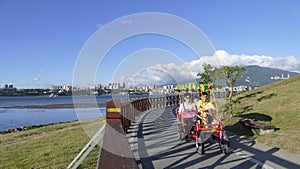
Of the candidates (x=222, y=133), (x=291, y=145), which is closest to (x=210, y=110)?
(x=222, y=133)

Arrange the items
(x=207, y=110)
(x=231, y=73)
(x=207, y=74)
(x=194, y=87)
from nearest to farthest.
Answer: (x=207, y=110) < (x=194, y=87) < (x=231, y=73) < (x=207, y=74)

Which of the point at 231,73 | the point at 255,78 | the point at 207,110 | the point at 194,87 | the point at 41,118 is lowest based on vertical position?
the point at 41,118

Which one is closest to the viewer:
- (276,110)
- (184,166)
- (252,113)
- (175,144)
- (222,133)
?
(184,166)

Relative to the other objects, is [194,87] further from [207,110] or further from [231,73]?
[231,73]

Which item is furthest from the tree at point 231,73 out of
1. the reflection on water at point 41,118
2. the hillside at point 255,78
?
the reflection on water at point 41,118

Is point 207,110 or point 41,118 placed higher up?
point 207,110

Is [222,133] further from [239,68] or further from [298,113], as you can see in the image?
[239,68]

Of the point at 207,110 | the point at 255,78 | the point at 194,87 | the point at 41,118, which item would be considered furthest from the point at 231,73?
the point at 255,78

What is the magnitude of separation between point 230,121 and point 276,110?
2633 millimetres

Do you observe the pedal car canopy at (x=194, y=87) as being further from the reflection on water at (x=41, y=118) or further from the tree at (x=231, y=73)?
the reflection on water at (x=41, y=118)

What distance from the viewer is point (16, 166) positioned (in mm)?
8859

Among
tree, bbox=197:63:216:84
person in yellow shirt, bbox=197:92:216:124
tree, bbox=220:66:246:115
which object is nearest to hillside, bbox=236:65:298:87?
tree, bbox=220:66:246:115

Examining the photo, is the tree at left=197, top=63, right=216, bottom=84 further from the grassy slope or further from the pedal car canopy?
the pedal car canopy

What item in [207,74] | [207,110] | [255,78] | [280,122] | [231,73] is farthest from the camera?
[255,78]
